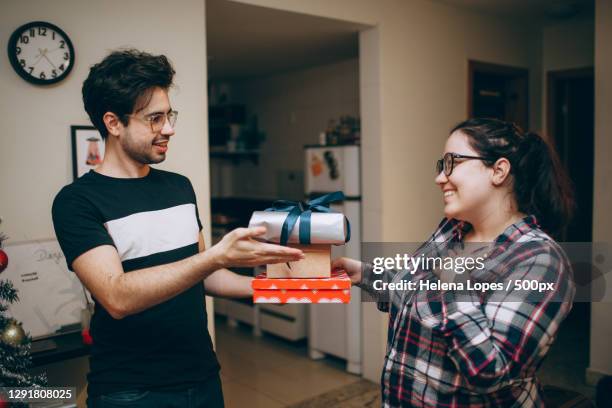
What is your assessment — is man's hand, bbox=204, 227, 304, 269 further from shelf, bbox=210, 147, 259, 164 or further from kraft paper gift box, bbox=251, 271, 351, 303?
shelf, bbox=210, 147, 259, 164

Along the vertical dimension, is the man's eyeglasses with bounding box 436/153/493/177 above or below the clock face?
below

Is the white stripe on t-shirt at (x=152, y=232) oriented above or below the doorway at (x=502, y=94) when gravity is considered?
below

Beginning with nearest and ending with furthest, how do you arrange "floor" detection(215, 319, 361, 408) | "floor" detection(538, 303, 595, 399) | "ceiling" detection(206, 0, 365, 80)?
"ceiling" detection(206, 0, 365, 80) < "floor" detection(215, 319, 361, 408) < "floor" detection(538, 303, 595, 399)

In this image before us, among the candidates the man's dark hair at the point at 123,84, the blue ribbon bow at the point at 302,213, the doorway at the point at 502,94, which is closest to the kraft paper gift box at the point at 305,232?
the blue ribbon bow at the point at 302,213

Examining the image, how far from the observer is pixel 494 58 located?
14.5ft

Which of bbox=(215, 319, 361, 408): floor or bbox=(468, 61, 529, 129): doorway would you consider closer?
bbox=(215, 319, 361, 408): floor

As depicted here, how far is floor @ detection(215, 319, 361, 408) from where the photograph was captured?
3642 mm

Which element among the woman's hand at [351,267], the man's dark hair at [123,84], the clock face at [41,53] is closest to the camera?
the man's dark hair at [123,84]

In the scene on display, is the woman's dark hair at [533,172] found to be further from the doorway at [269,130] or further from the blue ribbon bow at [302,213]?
the doorway at [269,130]

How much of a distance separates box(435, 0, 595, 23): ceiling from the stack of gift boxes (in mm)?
3175

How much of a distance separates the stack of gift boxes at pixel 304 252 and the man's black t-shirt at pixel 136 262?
0.86 ft

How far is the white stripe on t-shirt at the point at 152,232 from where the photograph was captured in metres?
1.38

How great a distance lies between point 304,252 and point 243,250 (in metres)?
0.23

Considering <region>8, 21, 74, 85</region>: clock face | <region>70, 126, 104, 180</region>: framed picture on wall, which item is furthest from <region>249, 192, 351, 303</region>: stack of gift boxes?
<region>8, 21, 74, 85</region>: clock face
